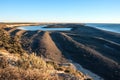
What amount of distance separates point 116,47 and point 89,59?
1276 centimetres

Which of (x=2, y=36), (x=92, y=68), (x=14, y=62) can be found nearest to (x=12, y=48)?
(x=2, y=36)

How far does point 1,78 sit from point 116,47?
117 feet

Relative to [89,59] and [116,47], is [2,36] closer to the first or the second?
[89,59]

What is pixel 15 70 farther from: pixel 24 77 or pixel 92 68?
pixel 92 68

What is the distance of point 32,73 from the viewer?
341 inches

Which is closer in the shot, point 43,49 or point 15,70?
point 15,70

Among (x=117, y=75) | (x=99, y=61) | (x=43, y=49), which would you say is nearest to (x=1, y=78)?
(x=117, y=75)

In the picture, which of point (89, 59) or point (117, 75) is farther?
point (89, 59)

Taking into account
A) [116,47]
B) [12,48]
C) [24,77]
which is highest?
[24,77]

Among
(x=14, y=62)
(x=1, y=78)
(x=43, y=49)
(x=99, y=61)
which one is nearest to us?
(x=1, y=78)

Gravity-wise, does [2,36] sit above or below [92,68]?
above

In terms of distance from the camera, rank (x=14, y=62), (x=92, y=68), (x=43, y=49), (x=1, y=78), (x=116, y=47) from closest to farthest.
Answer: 1. (x=1, y=78)
2. (x=14, y=62)
3. (x=92, y=68)
4. (x=43, y=49)
5. (x=116, y=47)

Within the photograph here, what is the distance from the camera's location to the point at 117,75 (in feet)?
78.2

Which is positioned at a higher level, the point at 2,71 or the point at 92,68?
the point at 2,71
